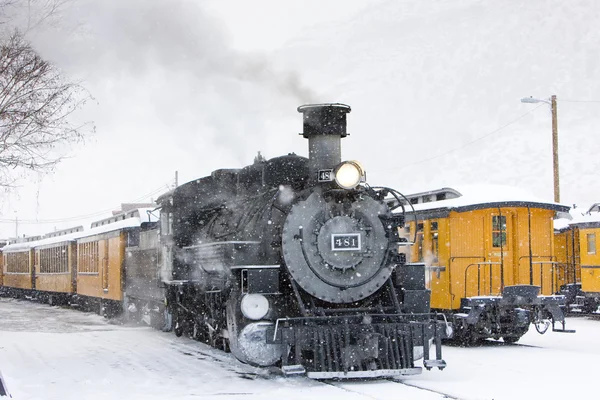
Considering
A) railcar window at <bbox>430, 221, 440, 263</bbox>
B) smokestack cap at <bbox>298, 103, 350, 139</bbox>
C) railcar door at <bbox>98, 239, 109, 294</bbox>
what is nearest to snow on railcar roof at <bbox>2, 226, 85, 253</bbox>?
railcar door at <bbox>98, 239, 109, 294</bbox>

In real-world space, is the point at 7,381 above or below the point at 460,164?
below

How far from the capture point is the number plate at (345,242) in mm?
9461

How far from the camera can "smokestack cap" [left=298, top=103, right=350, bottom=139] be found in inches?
383

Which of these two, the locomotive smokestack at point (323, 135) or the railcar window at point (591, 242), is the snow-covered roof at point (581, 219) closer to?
the railcar window at point (591, 242)

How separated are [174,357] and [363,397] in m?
4.61

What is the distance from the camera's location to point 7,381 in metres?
9.34

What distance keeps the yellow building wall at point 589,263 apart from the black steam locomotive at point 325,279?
11.6 m

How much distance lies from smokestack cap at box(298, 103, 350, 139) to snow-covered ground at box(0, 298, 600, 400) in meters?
3.11

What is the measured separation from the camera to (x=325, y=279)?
371 inches

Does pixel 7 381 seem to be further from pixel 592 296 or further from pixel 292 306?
pixel 592 296

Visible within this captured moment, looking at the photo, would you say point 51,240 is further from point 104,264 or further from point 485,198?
point 485,198

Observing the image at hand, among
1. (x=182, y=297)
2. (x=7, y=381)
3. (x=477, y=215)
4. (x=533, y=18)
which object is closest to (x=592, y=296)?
(x=477, y=215)

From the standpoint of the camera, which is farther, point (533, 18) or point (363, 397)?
point (533, 18)

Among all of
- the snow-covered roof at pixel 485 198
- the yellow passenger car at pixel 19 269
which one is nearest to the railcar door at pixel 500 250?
the snow-covered roof at pixel 485 198
